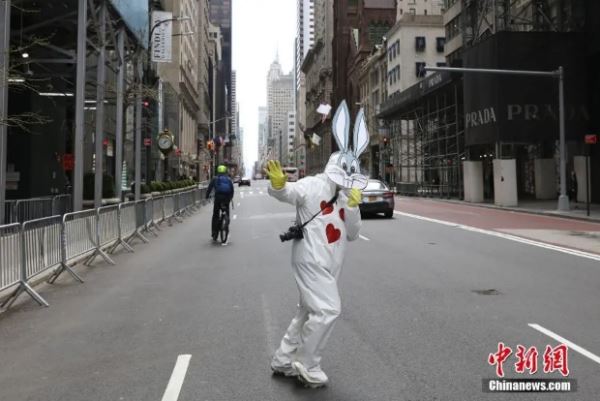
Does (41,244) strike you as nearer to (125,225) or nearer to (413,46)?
(125,225)

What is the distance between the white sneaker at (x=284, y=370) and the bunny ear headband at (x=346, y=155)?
1575 mm

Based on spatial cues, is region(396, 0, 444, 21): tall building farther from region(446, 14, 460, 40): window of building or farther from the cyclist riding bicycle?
the cyclist riding bicycle

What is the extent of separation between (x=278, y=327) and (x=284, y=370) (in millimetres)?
1652

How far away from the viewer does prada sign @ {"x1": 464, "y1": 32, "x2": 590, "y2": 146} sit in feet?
102

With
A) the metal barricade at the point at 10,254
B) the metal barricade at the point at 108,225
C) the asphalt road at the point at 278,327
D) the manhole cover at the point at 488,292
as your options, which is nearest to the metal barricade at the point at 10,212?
the metal barricade at the point at 108,225

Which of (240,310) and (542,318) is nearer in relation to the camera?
(542,318)

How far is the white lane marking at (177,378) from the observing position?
4.45 m

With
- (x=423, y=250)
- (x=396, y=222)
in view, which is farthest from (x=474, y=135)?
(x=423, y=250)

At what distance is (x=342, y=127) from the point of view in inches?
199

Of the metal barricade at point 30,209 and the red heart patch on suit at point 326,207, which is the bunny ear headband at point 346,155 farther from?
the metal barricade at point 30,209

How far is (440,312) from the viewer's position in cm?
706

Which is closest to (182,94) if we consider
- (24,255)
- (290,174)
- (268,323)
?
(24,255)

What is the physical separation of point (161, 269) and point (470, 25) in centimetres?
3585

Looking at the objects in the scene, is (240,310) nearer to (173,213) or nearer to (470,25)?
(173,213)
